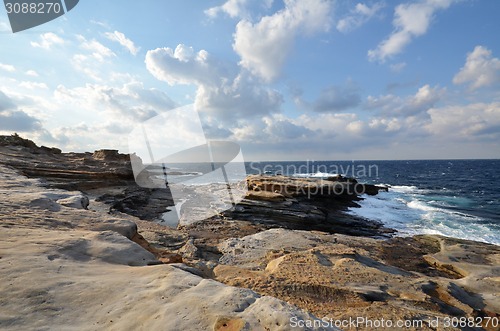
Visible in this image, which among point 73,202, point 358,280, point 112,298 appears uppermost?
→ point 73,202

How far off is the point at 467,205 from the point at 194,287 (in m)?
37.5

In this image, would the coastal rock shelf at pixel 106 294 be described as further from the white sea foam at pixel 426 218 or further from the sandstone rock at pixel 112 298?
the white sea foam at pixel 426 218

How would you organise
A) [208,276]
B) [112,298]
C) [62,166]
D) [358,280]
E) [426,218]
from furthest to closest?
[62,166] < [426,218] < [358,280] < [208,276] < [112,298]

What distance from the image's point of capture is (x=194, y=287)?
4.17 meters

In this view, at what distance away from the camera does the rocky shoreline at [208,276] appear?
137 inches

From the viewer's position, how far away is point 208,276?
278 inches

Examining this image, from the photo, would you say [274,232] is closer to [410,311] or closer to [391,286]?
[391,286]

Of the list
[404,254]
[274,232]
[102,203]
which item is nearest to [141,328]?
[274,232]

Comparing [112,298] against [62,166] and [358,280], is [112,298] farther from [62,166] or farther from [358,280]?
[62,166]

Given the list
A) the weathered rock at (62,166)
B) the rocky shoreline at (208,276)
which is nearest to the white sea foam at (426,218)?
the rocky shoreline at (208,276)

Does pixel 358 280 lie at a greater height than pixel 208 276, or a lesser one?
lesser

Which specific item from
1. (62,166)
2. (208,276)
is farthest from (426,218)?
(62,166)

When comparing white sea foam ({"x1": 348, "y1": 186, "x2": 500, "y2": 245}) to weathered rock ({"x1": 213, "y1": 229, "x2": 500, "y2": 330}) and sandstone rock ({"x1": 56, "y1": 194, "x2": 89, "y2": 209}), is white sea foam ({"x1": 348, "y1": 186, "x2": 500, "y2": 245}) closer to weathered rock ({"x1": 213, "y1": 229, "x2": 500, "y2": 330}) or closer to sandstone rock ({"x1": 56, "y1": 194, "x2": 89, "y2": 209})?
weathered rock ({"x1": 213, "y1": 229, "x2": 500, "y2": 330})

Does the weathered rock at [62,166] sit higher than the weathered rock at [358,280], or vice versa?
the weathered rock at [62,166]
